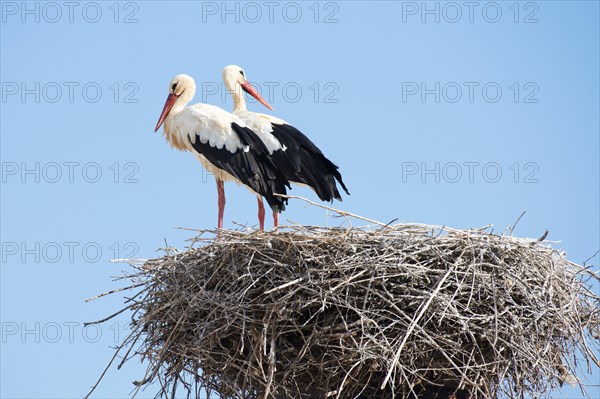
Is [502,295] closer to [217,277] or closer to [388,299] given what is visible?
[388,299]

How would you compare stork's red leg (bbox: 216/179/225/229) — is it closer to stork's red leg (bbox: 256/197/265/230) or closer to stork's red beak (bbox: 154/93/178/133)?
stork's red leg (bbox: 256/197/265/230)

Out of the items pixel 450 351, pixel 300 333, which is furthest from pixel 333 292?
pixel 450 351

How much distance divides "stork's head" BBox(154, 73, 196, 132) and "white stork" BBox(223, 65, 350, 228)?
776mm

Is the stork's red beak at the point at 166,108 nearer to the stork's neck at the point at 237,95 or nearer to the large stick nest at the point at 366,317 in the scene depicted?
the stork's neck at the point at 237,95

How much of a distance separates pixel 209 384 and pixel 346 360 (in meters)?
0.92

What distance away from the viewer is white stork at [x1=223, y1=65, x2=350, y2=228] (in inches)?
351

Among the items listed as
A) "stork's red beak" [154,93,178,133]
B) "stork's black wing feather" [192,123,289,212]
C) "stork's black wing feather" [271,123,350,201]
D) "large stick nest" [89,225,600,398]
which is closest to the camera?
"large stick nest" [89,225,600,398]

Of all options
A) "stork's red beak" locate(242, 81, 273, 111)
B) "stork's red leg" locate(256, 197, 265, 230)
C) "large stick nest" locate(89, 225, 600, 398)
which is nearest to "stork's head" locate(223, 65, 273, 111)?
"stork's red beak" locate(242, 81, 273, 111)

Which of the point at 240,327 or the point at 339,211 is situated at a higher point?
the point at 339,211

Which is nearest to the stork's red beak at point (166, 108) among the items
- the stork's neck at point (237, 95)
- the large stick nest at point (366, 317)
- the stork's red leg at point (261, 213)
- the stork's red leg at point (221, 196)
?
the stork's neck at point (237, 95)

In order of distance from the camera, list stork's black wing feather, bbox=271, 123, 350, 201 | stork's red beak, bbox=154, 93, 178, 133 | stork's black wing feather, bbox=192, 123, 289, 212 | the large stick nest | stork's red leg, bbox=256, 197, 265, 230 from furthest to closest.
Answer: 1. stork's red beak, bbox=154, 93, 178, 133
2. stork's red leg, bbox=256, 197, 265, 230
3. stork's black wing feather, bbox=192, 123, 289, 212
4. stork's black wing feather, bbox=271, 123, 350, 201
5. the large stick nest

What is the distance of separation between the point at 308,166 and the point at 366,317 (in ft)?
8.31

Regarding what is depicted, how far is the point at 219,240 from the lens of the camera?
7.27m

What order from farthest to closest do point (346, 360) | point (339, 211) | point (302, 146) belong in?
point (302, 146) < point (339, 211) < point (346, 360)
